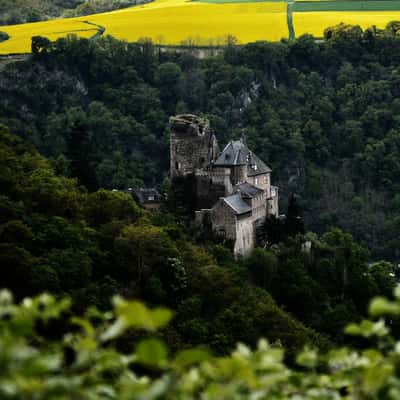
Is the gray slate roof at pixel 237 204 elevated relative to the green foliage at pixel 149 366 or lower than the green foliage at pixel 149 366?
lower

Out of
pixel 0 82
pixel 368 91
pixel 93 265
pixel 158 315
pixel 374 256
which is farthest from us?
pixel 368 91

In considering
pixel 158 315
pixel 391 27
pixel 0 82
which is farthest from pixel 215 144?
pixel 391 27

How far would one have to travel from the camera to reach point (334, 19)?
11988cm

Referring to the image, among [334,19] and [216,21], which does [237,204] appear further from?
[334,19]

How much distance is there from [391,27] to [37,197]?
77.6 metres

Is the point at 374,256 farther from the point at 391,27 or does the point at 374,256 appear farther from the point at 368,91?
the point at 391,27

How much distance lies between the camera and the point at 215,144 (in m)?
49.5

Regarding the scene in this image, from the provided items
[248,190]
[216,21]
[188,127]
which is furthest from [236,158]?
[216,21]

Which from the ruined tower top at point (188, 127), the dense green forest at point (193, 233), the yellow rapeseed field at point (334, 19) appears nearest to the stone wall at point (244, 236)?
the dense green forest at point (193, 233)

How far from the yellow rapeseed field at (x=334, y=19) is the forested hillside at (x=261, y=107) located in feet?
11.1

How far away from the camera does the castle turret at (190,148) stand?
48531 mm

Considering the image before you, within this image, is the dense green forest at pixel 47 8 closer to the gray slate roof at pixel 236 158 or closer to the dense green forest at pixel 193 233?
the dense green forest at pixel 193 233

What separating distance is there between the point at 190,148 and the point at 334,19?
73872mm

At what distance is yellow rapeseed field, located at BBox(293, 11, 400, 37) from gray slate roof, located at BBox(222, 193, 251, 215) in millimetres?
69803
